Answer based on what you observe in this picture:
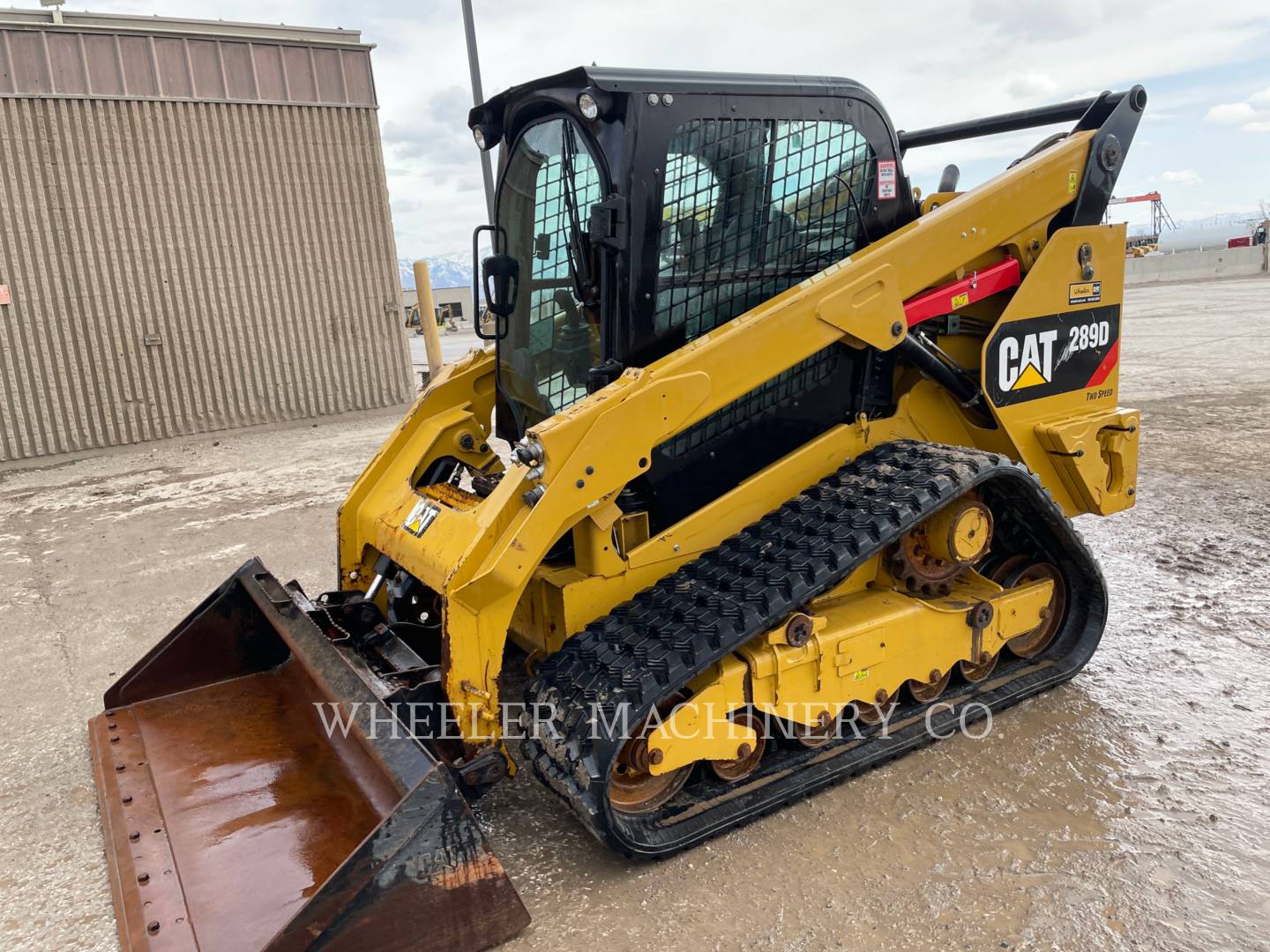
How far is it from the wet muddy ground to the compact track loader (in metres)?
0.16

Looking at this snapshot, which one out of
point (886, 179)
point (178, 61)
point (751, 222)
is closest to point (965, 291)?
point (886, 179)

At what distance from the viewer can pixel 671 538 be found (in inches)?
127

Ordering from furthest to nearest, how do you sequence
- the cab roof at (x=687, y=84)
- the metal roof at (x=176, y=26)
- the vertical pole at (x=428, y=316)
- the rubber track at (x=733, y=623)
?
the vertical pole at (x=428, y=316), the metal roof at (x=176, y=26), the cab roof at (x=687, y=84), the rubber track at (x=733, y=623)

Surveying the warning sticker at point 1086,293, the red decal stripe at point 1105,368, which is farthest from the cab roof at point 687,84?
the red decal stripe at point 1105,368

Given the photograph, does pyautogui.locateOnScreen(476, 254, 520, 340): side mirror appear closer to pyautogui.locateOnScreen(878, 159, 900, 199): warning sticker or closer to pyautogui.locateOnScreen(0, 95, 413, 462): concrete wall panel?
pyautogui.locateOnScreen(878, 159, 900, 199): warning sticker

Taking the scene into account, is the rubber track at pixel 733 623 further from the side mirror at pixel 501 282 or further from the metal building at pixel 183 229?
the metal building at pixel 183 229

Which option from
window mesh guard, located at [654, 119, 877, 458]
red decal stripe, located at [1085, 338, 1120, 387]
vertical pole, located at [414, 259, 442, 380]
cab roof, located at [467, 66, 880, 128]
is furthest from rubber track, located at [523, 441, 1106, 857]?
vertical pole, located at [414, 259, 442, 380]

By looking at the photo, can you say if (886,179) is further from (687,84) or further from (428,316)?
(428,316)

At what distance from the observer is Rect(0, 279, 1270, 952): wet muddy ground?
254cm

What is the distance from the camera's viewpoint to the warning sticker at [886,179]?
3537 millimetres

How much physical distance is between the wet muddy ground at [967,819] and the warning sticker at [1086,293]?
A: 1.48m

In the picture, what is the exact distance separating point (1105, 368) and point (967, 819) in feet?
6.98

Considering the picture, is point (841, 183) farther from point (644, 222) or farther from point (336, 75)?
point (336, 75)

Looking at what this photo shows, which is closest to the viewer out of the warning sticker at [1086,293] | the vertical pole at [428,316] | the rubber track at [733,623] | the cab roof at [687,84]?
the rubber track at [733,623]
